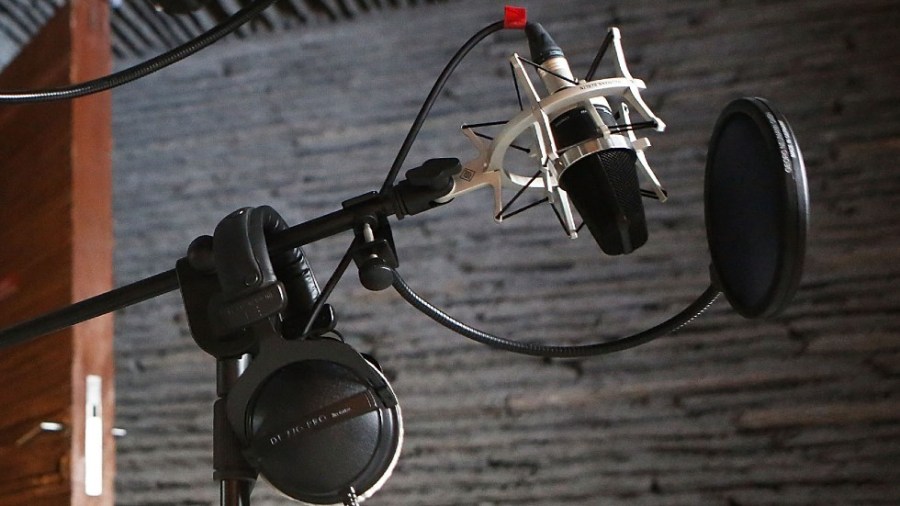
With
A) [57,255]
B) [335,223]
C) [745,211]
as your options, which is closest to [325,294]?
[335,223]

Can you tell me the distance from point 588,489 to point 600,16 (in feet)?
3.43

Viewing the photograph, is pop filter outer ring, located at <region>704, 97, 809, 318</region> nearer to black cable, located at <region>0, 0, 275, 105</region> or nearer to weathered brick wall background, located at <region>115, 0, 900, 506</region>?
black cable, located at <region>0, 0, 275, 105</region>

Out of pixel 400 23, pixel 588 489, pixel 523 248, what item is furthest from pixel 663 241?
pixel 400 23

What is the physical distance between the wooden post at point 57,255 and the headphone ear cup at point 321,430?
102 centimetres

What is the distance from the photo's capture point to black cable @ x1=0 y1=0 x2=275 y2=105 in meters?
0.76

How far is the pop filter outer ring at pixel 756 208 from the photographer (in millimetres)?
561

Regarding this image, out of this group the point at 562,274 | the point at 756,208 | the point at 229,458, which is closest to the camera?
the point at 756,208

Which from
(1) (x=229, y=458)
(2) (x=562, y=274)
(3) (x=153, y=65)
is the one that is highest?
(3) (x=153, y=65)

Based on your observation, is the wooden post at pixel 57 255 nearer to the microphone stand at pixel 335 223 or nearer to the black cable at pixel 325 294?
the microphone stand at pixel 335 223

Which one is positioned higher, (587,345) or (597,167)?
(597,167)

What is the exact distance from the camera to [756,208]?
0.61 m

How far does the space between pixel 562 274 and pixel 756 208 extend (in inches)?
49.4

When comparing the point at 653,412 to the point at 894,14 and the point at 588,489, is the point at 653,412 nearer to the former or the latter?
the point at 588,489

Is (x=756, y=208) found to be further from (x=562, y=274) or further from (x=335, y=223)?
(x=562, y=274)
